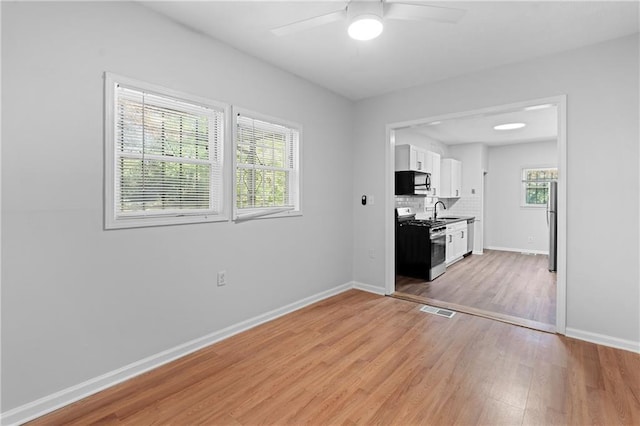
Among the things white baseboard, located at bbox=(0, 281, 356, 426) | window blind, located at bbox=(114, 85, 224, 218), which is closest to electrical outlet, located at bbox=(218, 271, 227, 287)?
white baseboard, located at bbox=(0, 281, 356, 426)

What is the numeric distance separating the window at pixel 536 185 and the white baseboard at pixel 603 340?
5464 millimetres

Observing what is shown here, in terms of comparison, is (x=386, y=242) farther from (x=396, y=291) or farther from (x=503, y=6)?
(x=503, y=6)

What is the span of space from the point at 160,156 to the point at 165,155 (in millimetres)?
51

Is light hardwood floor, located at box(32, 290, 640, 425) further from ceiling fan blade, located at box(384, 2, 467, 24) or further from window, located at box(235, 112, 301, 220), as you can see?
ceiling fan blade, located at box(384, 2, 467, 24)

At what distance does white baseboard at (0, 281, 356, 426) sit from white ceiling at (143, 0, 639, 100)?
2645mm

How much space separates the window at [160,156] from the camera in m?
2.28

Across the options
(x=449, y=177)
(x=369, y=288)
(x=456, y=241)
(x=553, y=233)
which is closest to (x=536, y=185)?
(x=449, y=177)

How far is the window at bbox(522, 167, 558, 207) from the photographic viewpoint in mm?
7488

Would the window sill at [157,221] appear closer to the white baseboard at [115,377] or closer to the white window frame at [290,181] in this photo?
the white window frame at [290,181]

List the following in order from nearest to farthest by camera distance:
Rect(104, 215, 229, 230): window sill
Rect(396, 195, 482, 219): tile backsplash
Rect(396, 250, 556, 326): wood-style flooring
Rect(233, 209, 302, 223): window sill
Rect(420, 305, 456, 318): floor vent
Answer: Rect(104, 215, 229, 230): window sill
Rect(233, 209, 302, 223): window sill
Rect(420, 305, 456, 318): floor vent
Rect(396, 250, 556, 326): wood-style flooring
Rect(396, 195, 482, 219): tile backsplash

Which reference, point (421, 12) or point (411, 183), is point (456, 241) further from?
point (421, 12)

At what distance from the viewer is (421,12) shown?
1828 mm

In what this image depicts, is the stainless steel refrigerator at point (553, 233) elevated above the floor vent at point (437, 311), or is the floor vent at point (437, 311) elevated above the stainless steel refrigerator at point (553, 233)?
the stainless steel refrigerator at point (553, 233)

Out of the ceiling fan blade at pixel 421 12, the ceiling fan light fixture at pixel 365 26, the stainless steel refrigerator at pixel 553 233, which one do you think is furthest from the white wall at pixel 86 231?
the stainless steel refrigerator at pixel 553 233
